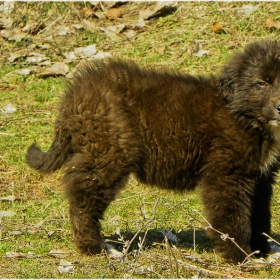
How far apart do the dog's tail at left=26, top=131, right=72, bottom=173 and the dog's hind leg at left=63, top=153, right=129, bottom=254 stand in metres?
0.18

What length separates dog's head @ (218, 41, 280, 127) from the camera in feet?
21.0

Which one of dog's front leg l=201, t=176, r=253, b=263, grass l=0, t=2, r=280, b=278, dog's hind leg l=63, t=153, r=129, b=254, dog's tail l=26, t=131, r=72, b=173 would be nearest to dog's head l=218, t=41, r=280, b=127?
dog's front leg l=201, t=176, r=253, b=263

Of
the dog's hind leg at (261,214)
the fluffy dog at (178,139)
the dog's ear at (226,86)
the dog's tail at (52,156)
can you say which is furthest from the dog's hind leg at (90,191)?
the dog's hind leg at (261,214)

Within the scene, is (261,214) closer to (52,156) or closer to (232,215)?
(232,215)

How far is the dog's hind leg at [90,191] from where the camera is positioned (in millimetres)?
6379

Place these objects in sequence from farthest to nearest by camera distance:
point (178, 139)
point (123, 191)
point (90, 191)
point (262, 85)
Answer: point (123, 191)
point (178, 139)
point (262, 85)
point (90, 191)

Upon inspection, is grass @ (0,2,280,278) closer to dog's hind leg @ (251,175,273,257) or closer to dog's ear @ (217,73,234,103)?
dog's hind leg @ (251,175,273,257)

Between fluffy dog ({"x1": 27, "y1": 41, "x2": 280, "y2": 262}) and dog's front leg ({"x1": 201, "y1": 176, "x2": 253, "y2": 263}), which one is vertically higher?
fluffy dog ({"x1": 27, "y1": 41, "x2": 280, "y2": 262})

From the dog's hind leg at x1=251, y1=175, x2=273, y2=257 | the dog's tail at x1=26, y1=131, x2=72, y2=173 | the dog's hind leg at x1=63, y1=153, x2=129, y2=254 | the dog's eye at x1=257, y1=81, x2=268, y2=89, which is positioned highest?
the dog's eye at x1=257, y1=81, x2=268, y2=89

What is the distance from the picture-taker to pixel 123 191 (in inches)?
334

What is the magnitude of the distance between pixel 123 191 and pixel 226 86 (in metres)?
2.35

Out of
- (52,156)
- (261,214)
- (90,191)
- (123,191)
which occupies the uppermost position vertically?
(52,156)

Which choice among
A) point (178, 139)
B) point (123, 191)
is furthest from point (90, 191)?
point (123, 191)

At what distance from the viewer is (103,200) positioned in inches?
254
